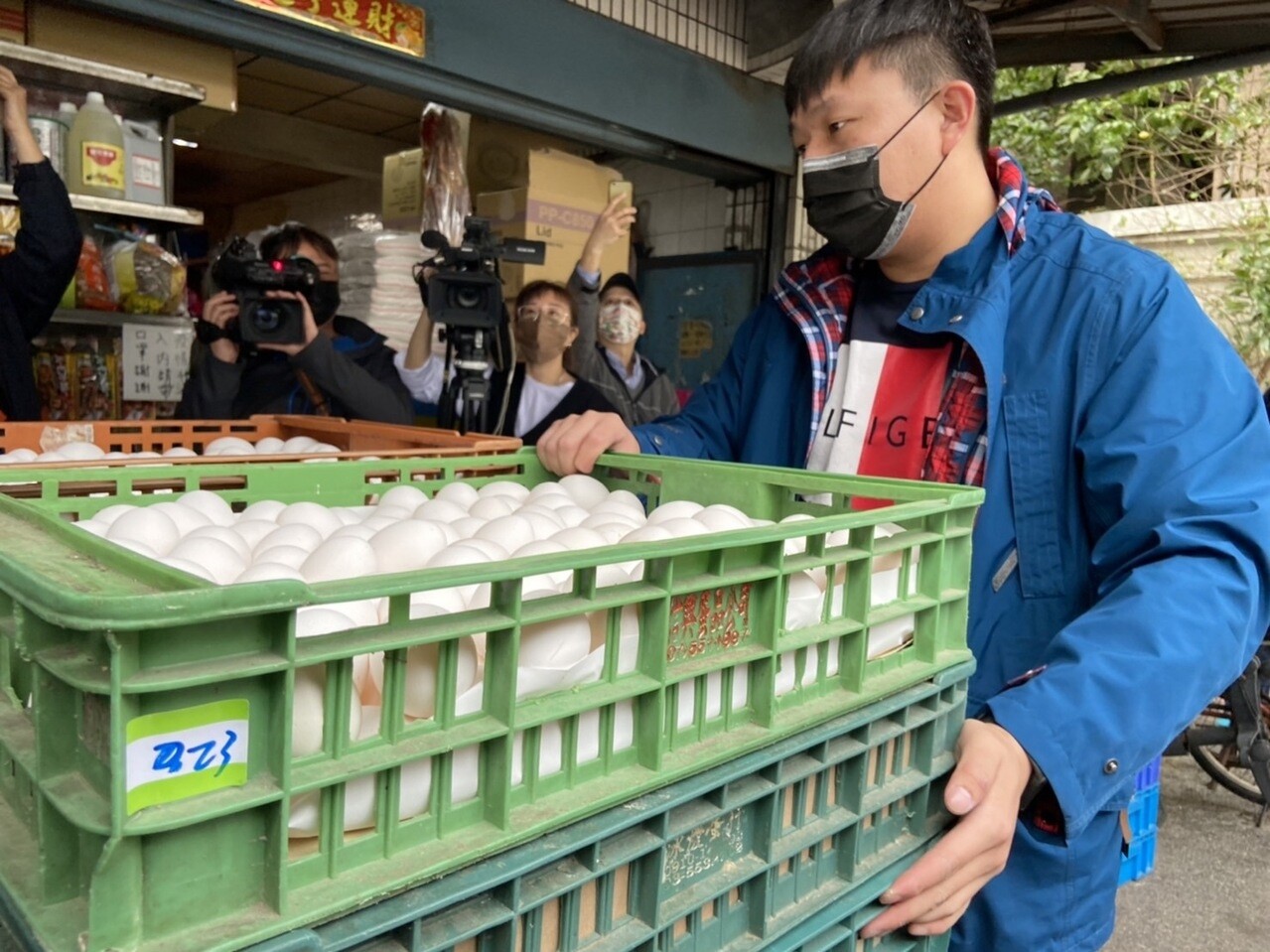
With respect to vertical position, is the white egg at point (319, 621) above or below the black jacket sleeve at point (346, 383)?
below

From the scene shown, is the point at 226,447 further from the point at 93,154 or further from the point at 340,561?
the point at 93,154

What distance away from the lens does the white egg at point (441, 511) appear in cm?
118

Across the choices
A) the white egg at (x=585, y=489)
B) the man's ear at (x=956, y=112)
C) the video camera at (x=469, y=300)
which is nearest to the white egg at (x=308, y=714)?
the white egg at (x=585, y=489)

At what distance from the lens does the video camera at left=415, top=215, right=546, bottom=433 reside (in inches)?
97.0

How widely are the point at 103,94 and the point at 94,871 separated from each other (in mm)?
3807

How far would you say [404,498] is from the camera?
1.31 meters

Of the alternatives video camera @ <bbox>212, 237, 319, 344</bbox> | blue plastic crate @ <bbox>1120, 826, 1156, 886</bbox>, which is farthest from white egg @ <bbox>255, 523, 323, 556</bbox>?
blue plastic crate @ <bbox>1120, 826, 1156, 886</bbox>

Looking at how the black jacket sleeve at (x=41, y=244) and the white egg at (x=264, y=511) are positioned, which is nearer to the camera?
the white egg at (x=264, y=511)

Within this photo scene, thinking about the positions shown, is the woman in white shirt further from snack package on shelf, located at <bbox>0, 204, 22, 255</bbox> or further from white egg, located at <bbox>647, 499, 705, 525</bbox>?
white egg, located at <bbox>647, 499, 705, 525</bbox>

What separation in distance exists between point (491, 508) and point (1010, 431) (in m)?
0.72

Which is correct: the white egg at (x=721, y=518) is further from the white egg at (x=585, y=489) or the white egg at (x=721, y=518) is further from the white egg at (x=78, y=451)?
the white egg at (x=78, y=451)

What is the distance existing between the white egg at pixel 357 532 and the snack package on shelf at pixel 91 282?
9.25ft

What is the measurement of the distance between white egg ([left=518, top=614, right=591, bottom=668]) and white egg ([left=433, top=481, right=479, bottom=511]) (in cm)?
63

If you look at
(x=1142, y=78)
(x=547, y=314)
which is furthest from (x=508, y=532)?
(x=1142, y=78)
